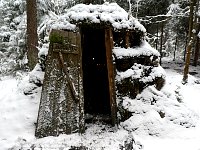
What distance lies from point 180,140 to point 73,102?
271 cm

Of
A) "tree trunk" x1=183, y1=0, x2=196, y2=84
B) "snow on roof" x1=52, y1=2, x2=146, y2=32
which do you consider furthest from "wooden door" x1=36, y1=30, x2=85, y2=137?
"tree trunk" x1=183, y1=0, x2=196, y2=84

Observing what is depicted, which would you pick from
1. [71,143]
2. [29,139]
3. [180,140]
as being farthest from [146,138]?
[29,139]

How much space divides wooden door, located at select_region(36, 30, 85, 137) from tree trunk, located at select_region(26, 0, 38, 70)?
4.41 meters

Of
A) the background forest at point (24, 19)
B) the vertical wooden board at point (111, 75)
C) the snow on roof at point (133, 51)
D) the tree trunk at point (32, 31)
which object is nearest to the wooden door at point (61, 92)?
the vertical wooden board at point (111, 75)

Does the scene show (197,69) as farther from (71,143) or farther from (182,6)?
(71,143)

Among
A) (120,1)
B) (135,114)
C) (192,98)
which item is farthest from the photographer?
(120,1)

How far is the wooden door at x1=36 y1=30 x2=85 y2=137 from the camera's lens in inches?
239

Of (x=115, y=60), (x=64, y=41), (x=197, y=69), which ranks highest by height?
(x=64, y=41)

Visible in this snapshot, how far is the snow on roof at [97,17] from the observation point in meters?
7.06

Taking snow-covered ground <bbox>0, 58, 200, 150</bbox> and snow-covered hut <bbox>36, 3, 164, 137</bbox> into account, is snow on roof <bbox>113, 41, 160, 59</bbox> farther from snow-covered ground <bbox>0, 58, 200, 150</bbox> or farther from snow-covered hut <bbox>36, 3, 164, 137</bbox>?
snow-covered ground <bbox>0, 58, 200, 150</bbox>

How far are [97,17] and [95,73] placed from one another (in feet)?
7.58

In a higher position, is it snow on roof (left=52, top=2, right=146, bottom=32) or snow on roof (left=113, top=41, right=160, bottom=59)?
snow on roof (left=52, top=2, right=146, bottom=32)

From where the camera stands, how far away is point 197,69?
59.6 ft

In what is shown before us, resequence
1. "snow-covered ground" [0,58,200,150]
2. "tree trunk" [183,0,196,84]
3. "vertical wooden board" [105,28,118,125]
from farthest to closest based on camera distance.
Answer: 1. "tree trunk" [183,0,196,84]
2. "vertical wooden board" [105,28,118,125]
3. "snow-covered ground" [0,58,200,150]
